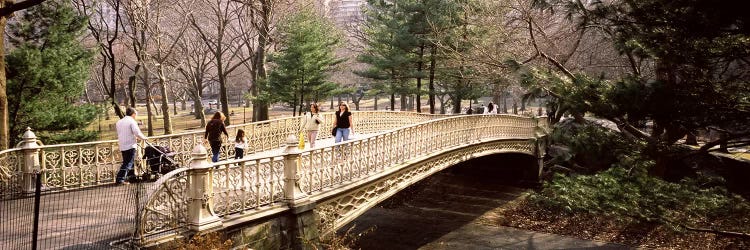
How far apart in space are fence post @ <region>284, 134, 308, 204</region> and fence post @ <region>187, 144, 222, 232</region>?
62.6 inches

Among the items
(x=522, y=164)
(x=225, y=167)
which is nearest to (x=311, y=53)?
(x=522, y=164)

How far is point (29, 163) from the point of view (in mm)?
9758

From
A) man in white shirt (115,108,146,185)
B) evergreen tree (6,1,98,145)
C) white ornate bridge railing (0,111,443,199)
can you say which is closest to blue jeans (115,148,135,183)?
man in white shirt (115,108,146,185)

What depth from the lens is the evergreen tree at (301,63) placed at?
2578 centimetres

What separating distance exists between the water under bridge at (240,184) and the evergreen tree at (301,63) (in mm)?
11220

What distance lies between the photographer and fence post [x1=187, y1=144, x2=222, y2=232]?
7285mm

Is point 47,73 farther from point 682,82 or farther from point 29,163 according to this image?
point 682,82

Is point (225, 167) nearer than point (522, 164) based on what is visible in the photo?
Yes

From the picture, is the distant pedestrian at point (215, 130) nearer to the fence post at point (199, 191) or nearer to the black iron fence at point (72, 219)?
the black iron fence at point (72, 219)

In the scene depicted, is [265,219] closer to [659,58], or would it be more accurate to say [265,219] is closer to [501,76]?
[659,58]

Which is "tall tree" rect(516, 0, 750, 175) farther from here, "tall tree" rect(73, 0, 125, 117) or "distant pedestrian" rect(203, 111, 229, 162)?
"tall tree" rect(73, 0, 125, 117)

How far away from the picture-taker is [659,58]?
313 inches

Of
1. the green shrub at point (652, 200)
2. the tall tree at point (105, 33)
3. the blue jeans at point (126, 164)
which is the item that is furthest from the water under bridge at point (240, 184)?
the tall tree at point (105, 33)

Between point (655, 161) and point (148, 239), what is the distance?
8318mm
